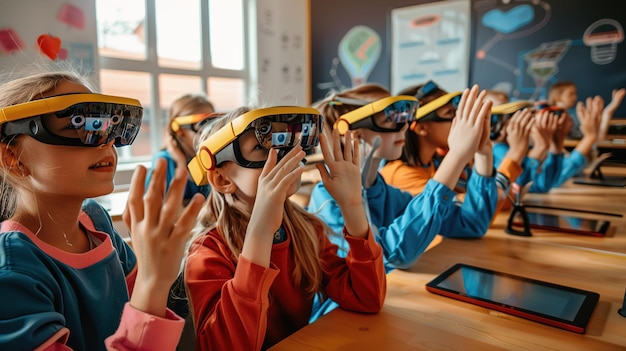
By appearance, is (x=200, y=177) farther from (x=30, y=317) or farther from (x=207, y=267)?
(x=30, y=317)

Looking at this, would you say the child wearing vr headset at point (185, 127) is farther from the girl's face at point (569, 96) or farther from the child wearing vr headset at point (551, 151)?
the girl's face at point (569, 96)

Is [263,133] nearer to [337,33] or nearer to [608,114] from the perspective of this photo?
[608,114]

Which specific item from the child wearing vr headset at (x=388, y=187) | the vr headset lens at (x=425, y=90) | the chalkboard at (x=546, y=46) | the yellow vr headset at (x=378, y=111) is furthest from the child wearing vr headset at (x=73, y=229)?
the chalkboard at (x=546, y=46)

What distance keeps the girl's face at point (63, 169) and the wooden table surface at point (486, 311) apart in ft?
1.63

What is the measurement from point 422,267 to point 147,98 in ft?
13.2

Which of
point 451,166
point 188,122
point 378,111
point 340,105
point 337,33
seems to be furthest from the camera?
point 337,33

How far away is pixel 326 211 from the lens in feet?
5.45

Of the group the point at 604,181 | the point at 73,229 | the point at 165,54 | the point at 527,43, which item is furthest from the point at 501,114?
the point at 165,54

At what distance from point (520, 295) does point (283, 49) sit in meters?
5.41

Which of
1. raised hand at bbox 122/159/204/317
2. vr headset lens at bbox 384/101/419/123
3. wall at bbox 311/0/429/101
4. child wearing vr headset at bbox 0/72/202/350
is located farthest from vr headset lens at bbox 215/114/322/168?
wall at bbox 311/0/429/101

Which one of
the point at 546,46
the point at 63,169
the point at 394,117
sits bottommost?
the point at 63,169

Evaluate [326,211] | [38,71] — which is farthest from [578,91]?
[38,71]

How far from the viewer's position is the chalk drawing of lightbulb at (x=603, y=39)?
4.59 meters

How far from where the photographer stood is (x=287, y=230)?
1.29 m
